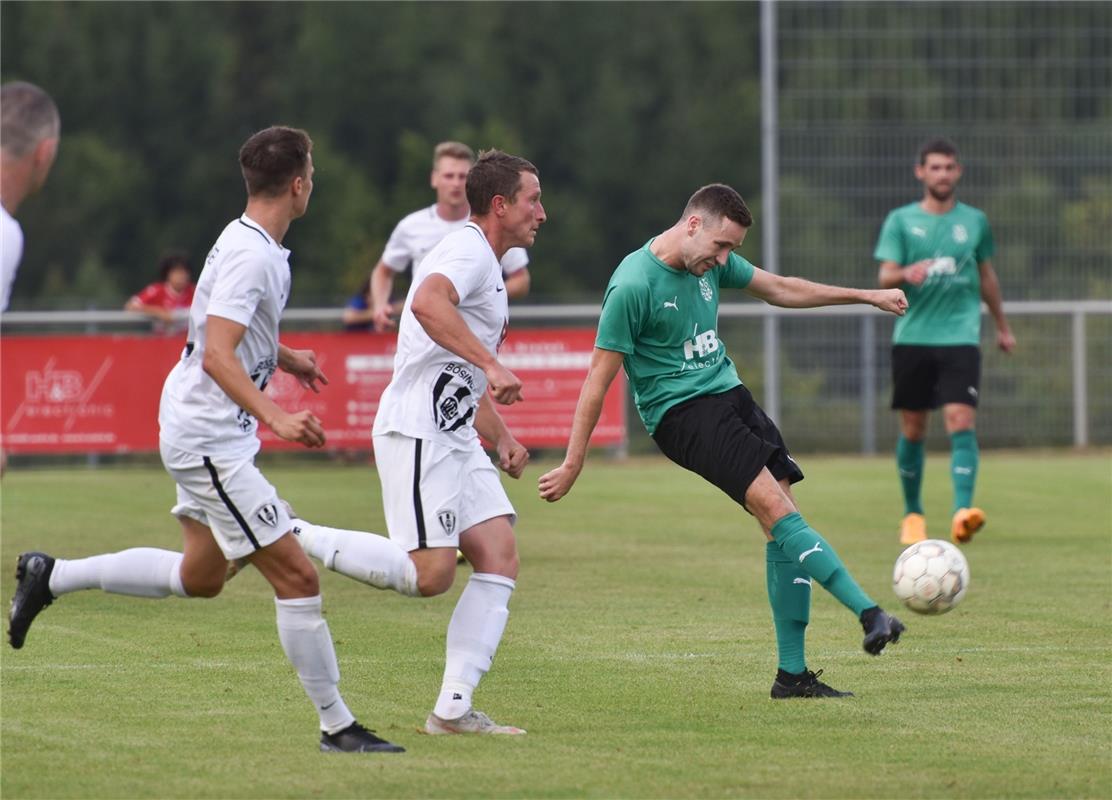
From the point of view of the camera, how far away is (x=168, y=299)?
20.8 metres

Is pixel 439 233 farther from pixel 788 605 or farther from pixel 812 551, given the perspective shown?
pixel 812 551

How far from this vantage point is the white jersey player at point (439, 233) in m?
12.1

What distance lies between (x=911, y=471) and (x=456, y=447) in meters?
6.78

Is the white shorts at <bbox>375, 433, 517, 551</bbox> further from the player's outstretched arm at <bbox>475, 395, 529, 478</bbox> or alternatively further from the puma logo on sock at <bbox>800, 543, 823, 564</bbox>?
the puma logo on sock at <bbox>800, 543, 823, 564</bbox>

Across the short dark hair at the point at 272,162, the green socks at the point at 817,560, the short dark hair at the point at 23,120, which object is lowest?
the green socks at the point at 817,560

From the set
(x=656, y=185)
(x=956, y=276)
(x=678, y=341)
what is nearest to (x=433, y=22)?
(x=656, y=185)

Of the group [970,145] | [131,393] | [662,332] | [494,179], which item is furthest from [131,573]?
[970,145]

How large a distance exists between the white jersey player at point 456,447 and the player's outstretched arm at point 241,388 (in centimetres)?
72

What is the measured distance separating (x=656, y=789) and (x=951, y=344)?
7685 millimetres

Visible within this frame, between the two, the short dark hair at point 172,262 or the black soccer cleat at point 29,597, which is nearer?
the black soccer cleat at point 29,597

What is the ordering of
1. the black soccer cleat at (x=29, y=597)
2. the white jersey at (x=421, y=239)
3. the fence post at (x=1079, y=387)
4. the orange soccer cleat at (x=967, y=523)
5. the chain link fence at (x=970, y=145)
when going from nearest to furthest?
the black soccer cleat at (x=29, y=597) → the orange soccer cleat at (x=967, y=523) → the white jersey at (x=421, y=239) → the fence post at (x=1079, y=387) → the chain link fence at (x=970, y=145)

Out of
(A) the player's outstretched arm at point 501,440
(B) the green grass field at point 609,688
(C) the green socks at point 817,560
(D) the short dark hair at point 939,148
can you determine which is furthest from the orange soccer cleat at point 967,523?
(A) the player's outstretched arm at point 501,440

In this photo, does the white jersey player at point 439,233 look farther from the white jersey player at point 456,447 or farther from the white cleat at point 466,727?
the white cleat at point 466,727

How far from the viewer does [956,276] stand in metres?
13.1
